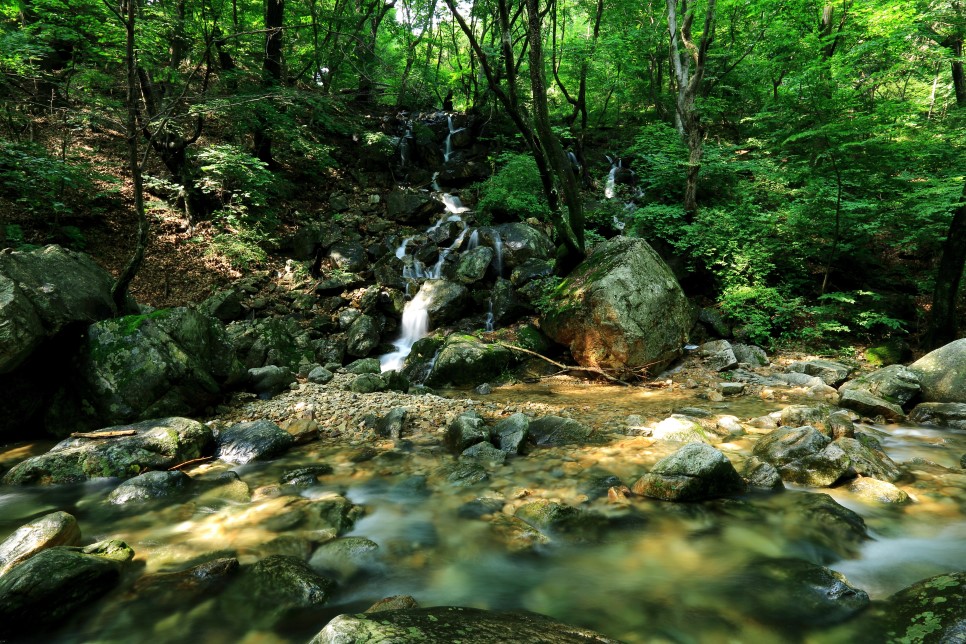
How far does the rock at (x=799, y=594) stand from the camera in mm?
2457

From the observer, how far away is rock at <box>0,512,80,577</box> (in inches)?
108

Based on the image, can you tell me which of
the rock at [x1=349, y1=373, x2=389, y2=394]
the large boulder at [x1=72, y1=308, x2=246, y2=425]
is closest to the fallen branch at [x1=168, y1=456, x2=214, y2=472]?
the large boulder at [x1=72, y1=308, x2=246, y2=425]

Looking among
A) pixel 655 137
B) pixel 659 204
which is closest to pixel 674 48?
pixel 655 137

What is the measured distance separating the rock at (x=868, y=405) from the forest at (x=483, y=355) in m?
0.03

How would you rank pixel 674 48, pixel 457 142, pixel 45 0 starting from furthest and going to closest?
pixel 457 142
pixel 674 48
pixel 45 0

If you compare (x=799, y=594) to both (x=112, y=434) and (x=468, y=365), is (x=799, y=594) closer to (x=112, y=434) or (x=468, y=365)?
(x=468, y=365)

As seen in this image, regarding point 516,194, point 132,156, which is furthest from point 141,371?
point 516,194

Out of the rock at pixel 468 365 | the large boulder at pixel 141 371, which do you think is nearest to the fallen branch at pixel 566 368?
the rock at pixel 468 365

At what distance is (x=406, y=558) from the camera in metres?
3.19

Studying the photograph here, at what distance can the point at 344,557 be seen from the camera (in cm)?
312

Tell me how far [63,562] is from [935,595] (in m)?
4.79

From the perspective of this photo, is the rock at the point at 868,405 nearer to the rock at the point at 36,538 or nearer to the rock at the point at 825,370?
the rock at the point at 825,370

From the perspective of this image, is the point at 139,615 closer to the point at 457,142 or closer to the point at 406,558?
the point at 406,558

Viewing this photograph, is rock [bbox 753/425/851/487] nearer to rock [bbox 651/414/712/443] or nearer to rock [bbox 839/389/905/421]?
rock [bbox 651/414/712/443]
